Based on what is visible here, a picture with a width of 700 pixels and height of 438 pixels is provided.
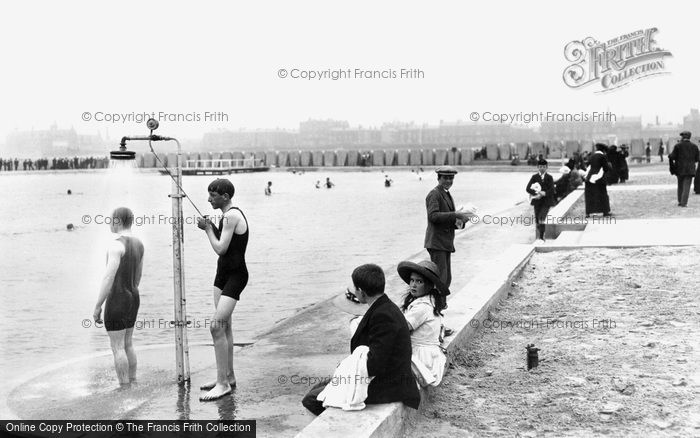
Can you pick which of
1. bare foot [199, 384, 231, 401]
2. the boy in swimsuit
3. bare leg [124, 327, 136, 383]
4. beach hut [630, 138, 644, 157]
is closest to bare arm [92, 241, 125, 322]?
bare leg [124, 327, 136, 383]

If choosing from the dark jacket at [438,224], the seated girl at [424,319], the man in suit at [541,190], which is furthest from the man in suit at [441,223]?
the man in suit at [541,190]

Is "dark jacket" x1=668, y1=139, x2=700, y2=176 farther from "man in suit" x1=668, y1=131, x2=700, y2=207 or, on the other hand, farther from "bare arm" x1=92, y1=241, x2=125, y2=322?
"bare arm" x1=92, y1=241, x2=125, y2=322

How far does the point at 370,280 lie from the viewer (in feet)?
18.3

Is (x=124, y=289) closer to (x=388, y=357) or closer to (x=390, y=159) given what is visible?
(x=388, y=357)

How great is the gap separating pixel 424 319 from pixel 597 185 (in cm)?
1295

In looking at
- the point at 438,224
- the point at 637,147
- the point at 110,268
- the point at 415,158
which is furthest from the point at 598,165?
the point at 415,158

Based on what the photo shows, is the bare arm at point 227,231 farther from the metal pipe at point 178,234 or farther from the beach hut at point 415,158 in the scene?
the beach hut at point 415,158

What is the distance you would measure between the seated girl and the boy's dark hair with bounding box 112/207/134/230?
2.64 m

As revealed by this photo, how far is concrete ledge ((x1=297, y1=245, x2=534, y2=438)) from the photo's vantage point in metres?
5.01

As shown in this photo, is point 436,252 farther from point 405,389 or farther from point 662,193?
point 662,193

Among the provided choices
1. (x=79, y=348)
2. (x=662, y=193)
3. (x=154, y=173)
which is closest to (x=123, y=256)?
(x=79, y=348)

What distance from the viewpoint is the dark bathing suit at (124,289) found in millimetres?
7383

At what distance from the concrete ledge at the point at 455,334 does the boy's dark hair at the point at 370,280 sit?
0.75 m

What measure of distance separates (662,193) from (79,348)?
770 inches
